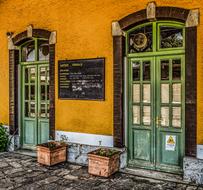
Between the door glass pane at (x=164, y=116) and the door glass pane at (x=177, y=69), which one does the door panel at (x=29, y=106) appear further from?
the door glass pane at (x=177, y=69)

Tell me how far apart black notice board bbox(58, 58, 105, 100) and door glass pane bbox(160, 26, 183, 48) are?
4.60ft

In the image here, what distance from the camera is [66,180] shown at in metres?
5.41

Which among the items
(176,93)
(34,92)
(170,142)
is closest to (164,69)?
(176,93)

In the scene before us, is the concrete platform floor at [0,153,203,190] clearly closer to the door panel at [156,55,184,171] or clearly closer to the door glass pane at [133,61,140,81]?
the door panel at [156,55,184,171]

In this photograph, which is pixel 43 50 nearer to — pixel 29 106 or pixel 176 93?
pixel 29 106

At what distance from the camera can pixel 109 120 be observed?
615cm

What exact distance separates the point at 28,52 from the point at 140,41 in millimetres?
3595

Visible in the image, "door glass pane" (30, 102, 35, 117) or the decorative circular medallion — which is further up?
the decorative circular medallion

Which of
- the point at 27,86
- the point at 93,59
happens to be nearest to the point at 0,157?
the point at 27,86

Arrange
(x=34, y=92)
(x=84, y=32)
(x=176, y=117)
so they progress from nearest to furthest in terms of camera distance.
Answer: (x=176, y=117), (x=84, y=32), (x=34, y=92)

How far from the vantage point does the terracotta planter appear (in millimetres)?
6328

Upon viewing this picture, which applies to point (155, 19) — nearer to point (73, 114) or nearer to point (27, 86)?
point (73, 114)

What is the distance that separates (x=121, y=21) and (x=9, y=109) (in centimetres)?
433

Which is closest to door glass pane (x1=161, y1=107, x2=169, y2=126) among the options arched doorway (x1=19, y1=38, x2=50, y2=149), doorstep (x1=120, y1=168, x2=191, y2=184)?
doorstep (x1=120, y1=168, x2=191, y2=184)
